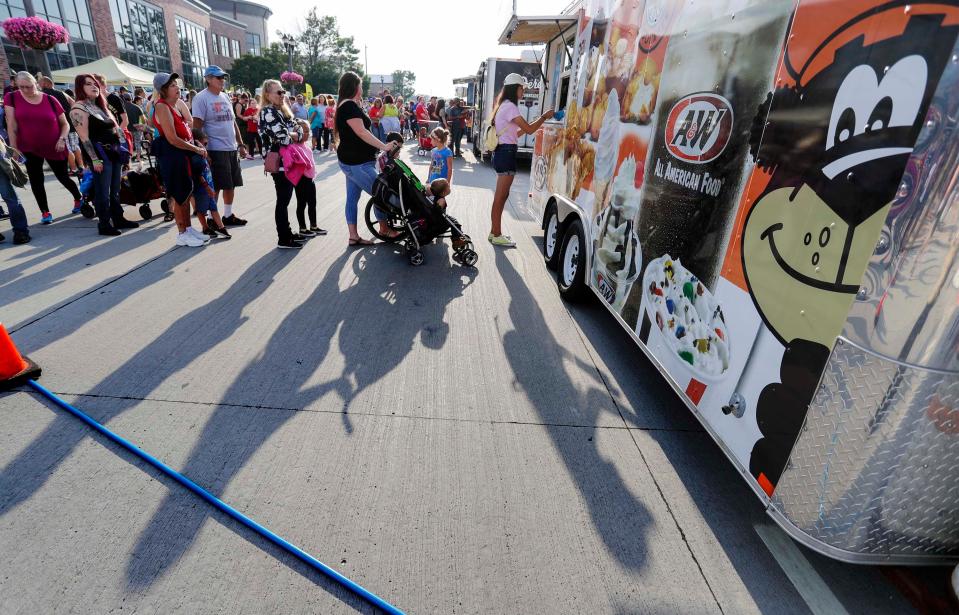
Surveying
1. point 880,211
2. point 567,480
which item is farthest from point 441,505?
point 880,211

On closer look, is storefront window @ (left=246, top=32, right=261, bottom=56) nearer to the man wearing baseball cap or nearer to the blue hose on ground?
the man wearing baseball cap

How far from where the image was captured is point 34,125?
19.5ft

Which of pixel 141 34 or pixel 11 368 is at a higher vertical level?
pixel 141 34

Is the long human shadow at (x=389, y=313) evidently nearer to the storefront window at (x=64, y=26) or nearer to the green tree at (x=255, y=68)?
the storefront window at (x=64, y=26)

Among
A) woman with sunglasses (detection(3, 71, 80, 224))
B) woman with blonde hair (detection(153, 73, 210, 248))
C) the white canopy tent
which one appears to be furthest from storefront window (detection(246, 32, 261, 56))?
woman with blonde hair (detection(153, 73, 210, 248))

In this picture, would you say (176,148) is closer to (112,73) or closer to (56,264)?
(56,264)

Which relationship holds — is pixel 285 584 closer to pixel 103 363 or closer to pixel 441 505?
pixel 441 505

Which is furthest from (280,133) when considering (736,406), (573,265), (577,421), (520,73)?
(520,73)

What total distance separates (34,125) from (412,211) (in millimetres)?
4768

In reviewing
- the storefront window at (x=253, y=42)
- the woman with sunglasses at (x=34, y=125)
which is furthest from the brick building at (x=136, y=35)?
the woman with sunglasses at (x=34, y=125)

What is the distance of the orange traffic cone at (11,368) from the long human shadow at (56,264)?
134cm

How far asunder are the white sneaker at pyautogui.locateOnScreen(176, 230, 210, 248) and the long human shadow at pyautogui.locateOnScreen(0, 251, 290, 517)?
1033mm

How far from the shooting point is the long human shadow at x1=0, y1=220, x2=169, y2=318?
14.7 feet

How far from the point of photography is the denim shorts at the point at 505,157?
20.2ft
